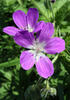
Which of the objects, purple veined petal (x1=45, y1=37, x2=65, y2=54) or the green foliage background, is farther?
the green foliage background

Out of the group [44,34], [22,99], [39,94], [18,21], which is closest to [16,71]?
[22,99]

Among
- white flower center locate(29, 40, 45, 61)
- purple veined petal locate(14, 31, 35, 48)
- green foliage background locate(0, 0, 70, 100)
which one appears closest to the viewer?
purple veined petal locate(14, 31, 35, 48)

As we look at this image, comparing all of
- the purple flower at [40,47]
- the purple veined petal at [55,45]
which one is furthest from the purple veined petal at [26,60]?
the purple veined petal at [55,45]

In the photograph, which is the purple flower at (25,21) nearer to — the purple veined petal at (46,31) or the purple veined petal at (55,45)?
the purple veined petal at (46,31)

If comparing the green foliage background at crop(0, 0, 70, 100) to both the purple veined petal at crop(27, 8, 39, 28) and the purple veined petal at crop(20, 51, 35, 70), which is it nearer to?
the purple veined petal at crop(27, 8, 39, 28)

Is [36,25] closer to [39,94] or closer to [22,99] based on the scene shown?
[39,94]

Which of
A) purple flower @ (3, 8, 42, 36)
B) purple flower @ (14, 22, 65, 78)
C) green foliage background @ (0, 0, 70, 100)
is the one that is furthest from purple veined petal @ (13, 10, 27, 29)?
green foliage background @ (0, 0, 70, 100)

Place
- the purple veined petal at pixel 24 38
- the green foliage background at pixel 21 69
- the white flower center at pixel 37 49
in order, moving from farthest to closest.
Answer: the green foliage background at pixel 21 69 < the white flower center at pixel 37 49 < the purple veined petal at pixel 24 38
